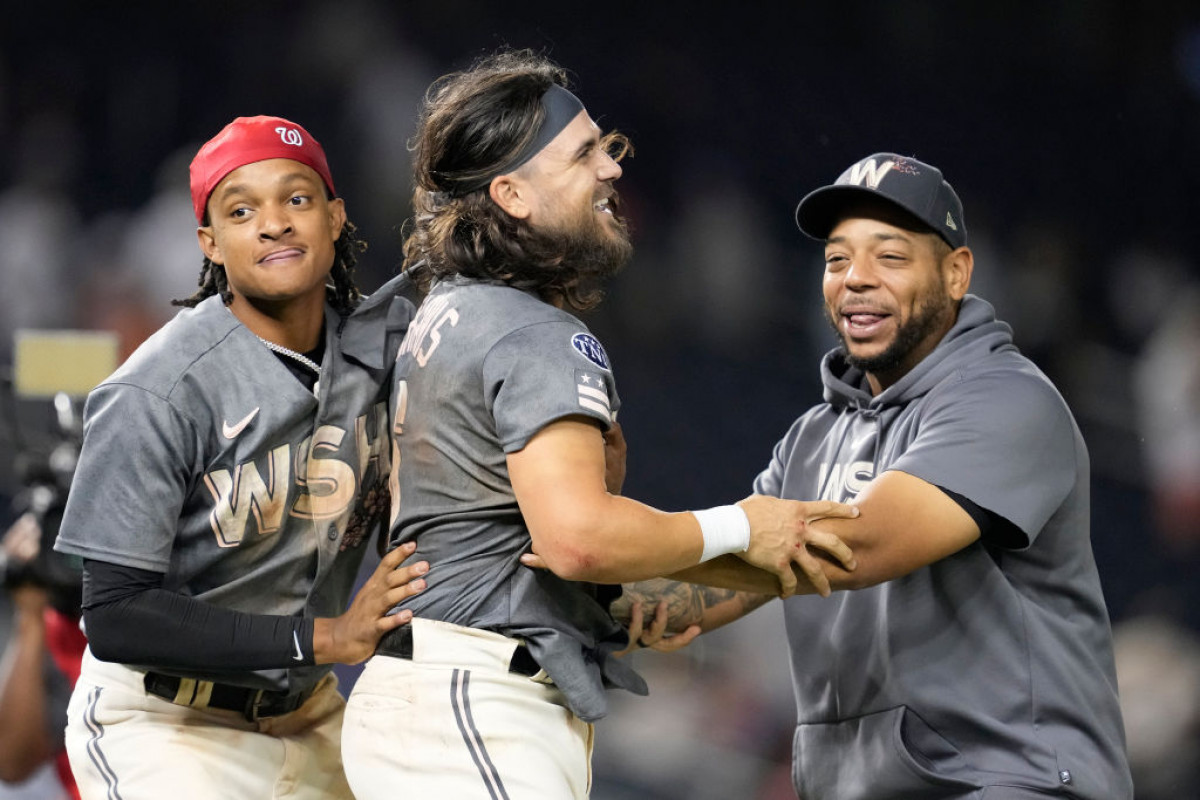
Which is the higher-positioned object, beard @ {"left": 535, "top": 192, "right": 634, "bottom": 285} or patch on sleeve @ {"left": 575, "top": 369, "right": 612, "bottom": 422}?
beard @ {"left": 535, "top": 192, "right": 634, "bottom": 285}

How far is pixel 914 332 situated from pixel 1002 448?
407 millimetres

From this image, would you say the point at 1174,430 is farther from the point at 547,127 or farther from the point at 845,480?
the point at 547,127

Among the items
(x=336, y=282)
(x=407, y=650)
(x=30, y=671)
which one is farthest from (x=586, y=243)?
(x=30, y=671)

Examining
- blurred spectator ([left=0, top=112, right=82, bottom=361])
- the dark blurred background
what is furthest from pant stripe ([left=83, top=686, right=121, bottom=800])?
blurred spectator ([left=0, top=112, right=82, bottom=361])

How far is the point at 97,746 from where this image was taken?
2568mm

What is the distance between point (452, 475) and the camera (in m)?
2.31

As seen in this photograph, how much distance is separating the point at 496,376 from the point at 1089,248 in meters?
5.42

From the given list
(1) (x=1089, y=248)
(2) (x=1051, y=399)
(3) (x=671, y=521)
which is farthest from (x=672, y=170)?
(3) (x=671, y=521)

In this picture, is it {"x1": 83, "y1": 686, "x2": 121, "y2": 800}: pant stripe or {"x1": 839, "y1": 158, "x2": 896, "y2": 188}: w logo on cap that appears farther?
{"x1": 839, "y1": 158, "x2": 896, "y2": 188}: w logo on cap

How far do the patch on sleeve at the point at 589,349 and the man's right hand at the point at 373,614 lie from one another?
1.49 feet

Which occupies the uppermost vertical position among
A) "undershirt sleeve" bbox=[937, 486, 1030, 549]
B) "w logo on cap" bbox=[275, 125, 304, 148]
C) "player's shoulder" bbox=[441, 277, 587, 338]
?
"w logo on cap" bbox=[275, 125, 304, 148]

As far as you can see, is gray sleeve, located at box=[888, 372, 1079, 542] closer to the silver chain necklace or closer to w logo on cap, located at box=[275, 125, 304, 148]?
the silver chain necklace

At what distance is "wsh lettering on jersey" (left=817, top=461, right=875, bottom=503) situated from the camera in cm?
278

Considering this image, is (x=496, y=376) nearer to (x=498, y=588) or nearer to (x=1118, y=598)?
(x=498, y=588)
